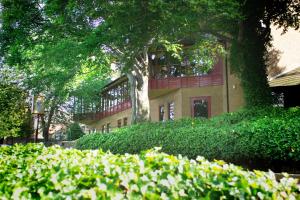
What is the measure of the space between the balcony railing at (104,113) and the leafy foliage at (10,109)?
11.8m

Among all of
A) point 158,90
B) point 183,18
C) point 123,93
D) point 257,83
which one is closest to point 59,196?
point 183,18

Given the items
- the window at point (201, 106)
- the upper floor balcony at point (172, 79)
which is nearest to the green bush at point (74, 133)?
the upper floor balcony at point (172, 79)

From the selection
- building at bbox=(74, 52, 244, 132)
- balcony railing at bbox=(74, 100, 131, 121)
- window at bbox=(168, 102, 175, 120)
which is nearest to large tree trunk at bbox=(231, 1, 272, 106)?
building at bbox=(74, 52, 244, 132)

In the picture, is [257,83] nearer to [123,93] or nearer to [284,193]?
[284,193]

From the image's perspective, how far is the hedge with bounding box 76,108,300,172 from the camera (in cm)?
1194

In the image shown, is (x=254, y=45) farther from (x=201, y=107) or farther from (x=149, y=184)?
(x=149, y=184)

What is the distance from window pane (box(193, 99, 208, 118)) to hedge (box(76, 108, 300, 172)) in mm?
11529

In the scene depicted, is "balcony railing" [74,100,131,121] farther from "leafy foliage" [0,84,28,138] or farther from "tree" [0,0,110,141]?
"tree" [0,0,110,141]

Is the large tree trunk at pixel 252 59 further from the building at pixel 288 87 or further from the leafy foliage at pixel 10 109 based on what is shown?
the leafy foliage at pixel 10 109

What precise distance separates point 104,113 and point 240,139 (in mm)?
38787

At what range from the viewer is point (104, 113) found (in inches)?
1997

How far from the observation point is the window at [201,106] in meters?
31.1

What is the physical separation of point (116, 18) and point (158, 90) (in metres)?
16.5

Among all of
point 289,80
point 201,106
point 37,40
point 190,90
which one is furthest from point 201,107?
point 37,40
